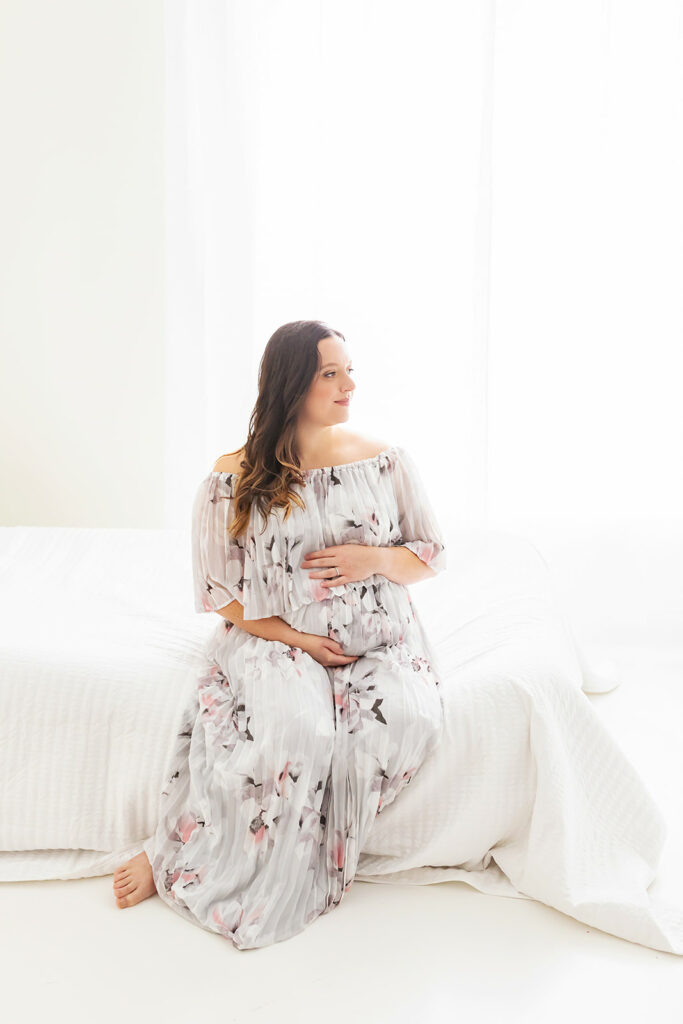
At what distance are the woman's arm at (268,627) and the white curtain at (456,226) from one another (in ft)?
5.94

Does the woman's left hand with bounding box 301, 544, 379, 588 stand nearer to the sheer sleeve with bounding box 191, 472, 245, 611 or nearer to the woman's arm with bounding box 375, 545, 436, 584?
the woman's arm with bounding box 375, 545, 436, 584

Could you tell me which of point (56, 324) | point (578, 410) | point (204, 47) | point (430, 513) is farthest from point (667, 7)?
point (56, 324)

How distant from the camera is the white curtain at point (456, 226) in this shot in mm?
3230

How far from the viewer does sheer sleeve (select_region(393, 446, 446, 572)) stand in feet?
6.26

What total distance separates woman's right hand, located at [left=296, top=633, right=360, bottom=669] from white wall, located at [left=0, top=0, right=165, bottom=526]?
2.25 metres

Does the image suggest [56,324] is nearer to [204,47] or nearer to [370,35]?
[204,47]

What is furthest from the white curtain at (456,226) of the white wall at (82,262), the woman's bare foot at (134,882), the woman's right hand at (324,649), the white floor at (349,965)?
the woman's bare foot at (134,882)

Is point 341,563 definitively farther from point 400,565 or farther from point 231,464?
point 231,464

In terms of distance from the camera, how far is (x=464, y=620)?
2.21 meters

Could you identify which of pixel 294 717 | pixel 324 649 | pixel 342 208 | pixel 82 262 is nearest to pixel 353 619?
pixel 324 649

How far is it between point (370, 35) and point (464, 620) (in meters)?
2.38

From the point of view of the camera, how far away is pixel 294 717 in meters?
1.66

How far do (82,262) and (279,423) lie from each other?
91.1 inches

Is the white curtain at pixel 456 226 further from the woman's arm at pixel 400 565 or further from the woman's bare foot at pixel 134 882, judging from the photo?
the woman's bare foot at pixel 134 882
